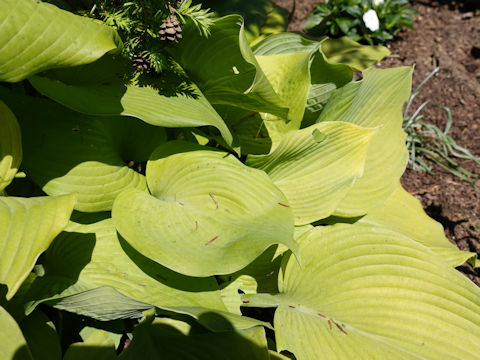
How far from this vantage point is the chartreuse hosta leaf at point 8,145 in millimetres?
1465

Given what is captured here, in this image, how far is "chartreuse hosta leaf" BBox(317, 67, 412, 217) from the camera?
194cm

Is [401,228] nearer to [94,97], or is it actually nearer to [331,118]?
[331,118]

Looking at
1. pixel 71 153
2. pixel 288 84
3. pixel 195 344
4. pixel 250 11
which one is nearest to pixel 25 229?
pixel 71 153

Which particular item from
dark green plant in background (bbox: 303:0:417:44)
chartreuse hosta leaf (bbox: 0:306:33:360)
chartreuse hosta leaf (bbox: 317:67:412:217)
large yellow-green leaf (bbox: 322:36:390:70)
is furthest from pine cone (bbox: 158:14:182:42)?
dark green plant in background (bbox: 303:0:417:44)

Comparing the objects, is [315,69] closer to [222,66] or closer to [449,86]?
[222,66]

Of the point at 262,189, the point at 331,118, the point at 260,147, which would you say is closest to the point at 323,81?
the point at 331,118

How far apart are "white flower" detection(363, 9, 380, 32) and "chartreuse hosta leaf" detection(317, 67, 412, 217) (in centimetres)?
111

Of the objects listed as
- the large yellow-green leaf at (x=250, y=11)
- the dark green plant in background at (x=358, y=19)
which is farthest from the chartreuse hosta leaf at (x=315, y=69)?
the dark green plant in background at (x=358, y=19)

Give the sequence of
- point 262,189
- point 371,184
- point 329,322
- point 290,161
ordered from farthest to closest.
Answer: point 371,184
point 290,161
point 262,189
point 329,322

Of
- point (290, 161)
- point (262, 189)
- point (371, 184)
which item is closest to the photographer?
point (262, 189)

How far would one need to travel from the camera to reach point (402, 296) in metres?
1.54

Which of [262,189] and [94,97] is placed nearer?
[94,97]

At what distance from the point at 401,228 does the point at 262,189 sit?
736 mm

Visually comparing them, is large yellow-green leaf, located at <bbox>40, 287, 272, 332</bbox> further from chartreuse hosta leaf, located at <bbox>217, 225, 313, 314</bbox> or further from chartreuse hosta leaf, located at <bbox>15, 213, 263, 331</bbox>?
chartreuse hosta leaf, located at <bbox>217, 225, 313, 314</bbox>
